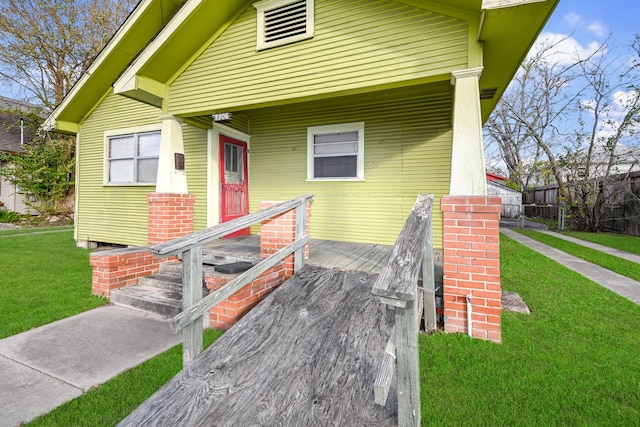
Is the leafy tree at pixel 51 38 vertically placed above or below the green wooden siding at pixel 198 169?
above

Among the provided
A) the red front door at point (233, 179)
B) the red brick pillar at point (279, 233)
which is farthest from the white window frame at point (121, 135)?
the red brick pillar at point (279, 233)

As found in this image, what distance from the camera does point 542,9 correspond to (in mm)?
2820

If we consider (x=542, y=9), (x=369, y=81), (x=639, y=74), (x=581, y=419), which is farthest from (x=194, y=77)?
(x=639, y=74)

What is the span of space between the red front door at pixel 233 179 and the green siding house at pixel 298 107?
31mm

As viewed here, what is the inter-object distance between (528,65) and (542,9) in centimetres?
1994

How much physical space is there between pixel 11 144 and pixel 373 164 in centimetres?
1877

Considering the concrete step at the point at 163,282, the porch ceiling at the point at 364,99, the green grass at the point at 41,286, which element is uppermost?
the porch ceiling at the point at 364,99

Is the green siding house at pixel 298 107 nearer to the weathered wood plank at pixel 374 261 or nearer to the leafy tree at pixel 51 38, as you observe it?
the weathered wood plank at pixel 374 261

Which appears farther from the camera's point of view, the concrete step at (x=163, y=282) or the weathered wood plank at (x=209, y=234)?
the concrete step at (x=163, y=282)

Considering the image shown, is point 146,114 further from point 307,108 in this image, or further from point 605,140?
point 605,140

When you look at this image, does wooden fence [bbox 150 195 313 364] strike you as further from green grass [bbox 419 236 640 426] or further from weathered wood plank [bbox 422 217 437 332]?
weathered wood plank [bbox 422 217 437 332]

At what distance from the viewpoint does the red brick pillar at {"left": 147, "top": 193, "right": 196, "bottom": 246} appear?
4.76 metres

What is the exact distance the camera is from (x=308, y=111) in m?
6.29

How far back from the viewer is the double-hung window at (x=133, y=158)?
730 centimetres
